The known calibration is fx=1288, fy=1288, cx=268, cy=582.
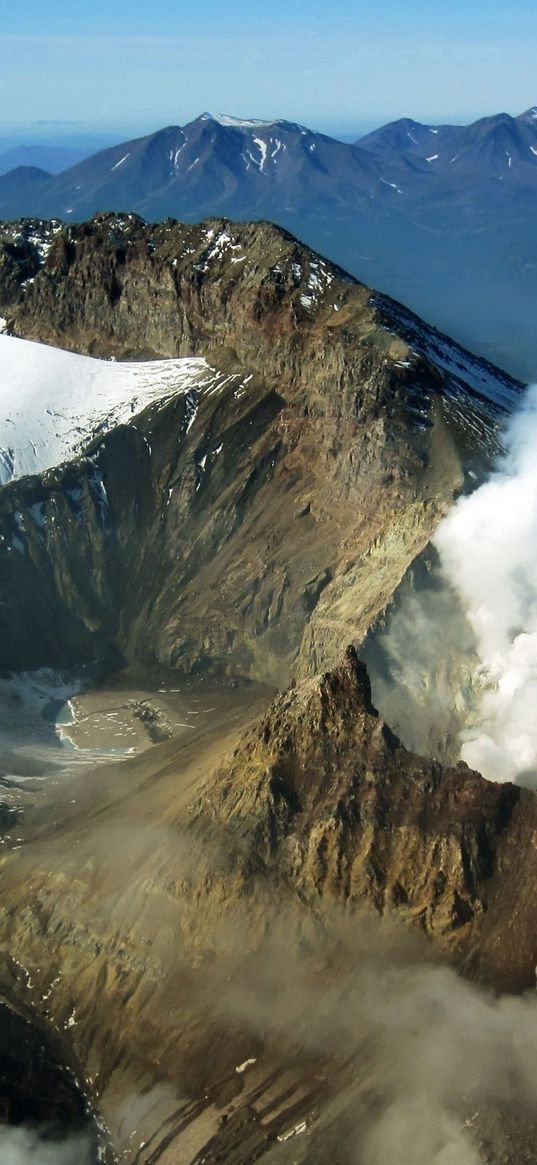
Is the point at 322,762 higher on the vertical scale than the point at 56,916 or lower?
higher

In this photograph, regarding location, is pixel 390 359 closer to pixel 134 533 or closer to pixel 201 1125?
pixel 134 533

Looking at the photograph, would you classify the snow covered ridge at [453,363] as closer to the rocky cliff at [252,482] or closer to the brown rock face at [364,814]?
the rocky cliff at [252,482]

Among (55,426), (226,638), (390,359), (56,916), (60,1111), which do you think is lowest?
(60,1111)

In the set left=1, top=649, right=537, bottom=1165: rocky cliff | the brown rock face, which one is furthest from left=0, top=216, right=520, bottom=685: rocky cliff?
left=1, top=649, right=537, bottom=1165: rocky cliff

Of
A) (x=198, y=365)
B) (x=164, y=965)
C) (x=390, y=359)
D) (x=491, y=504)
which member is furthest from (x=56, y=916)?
(x=198, y=365)

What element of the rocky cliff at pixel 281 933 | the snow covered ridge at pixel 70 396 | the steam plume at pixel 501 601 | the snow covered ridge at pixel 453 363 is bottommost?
the rocky cliff at pixel 281 933

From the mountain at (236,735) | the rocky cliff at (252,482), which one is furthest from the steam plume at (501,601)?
the rocky cliff at (252,482)

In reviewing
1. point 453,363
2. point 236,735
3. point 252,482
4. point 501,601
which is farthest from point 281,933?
point 453,363

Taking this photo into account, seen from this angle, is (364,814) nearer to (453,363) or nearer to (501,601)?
(501,601)
